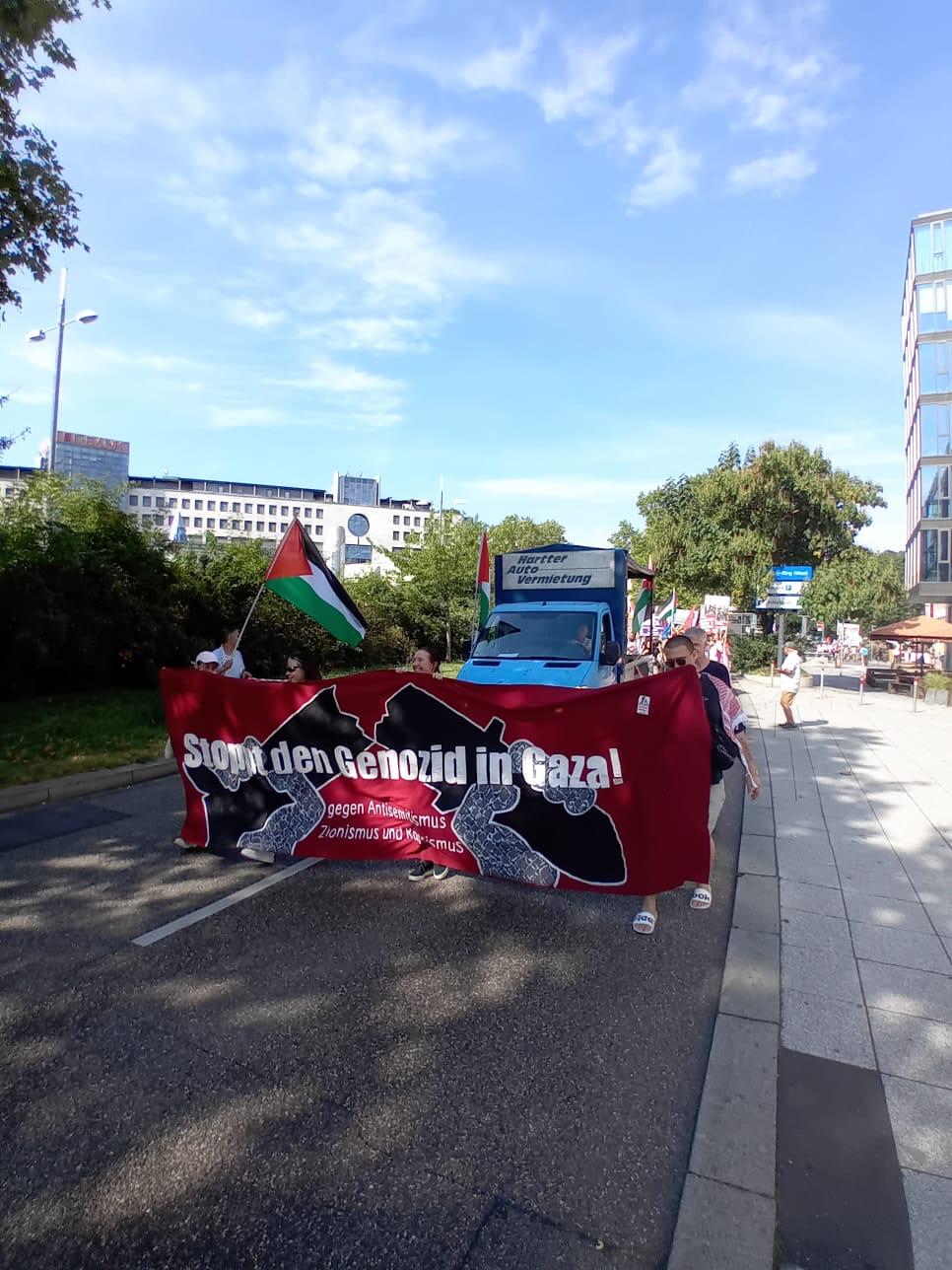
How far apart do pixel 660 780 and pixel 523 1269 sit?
2.81 meters

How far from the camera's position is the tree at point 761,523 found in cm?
3362

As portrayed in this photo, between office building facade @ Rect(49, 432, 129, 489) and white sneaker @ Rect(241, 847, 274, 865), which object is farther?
office building facade @ Rect(49, 432, 129, 489)

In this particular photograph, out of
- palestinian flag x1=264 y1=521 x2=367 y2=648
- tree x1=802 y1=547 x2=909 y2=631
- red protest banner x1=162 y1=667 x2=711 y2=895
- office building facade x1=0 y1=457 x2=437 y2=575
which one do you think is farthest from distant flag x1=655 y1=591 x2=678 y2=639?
office building facade x1=0 y1=457 x2=437 y2=575

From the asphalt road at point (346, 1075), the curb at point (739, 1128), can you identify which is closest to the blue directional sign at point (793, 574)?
the asphalt road at point (346, 1075)

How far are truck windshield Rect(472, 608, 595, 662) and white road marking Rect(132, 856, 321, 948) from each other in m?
5.29

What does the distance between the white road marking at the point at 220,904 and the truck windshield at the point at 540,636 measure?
529 cm

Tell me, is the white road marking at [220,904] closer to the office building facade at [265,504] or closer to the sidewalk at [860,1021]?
the sidewalk at [860,1021]

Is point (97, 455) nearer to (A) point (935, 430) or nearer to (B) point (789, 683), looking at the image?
(A) point (935, 430)

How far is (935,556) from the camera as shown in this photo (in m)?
46.9

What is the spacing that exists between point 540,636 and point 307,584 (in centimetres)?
474

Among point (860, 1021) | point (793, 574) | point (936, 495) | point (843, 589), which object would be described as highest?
point (936, 495)

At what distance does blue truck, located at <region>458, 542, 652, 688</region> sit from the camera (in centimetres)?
1013

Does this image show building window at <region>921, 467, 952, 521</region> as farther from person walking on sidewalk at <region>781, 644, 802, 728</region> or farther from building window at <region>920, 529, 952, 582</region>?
person walking on sidewalk at <region>781, 644, 802, 728</region>

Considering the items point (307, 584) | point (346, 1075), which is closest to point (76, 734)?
point (307, 584)
